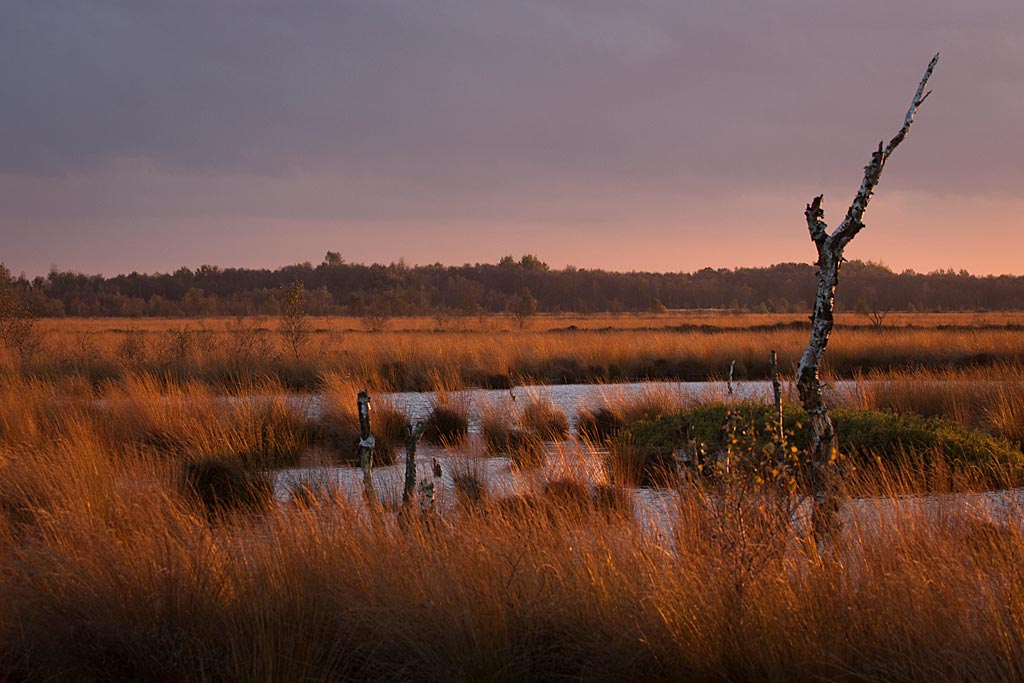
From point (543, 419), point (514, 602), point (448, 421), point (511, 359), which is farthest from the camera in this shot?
point (511, 359)

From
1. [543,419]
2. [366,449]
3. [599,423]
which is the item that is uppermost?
[366,449]

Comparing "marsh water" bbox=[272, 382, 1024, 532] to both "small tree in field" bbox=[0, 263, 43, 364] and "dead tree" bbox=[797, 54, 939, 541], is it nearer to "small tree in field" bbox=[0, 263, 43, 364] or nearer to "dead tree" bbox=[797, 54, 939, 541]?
"dead tree" bbox=[797, 54, 939, 541]

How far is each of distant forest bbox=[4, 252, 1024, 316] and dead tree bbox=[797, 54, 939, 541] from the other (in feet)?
233

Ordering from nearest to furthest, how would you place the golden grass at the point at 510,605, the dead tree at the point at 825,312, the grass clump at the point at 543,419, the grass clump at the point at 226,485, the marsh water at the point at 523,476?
the golden grass at the point at 510,605 → the dead tree at the point at 825,312 → the marsh water at the point at 523,476 → the grass clump at the point at 226,485 → the grass clump at the point at 543,419

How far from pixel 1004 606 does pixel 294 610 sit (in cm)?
299

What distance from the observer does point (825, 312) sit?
435 centimetres

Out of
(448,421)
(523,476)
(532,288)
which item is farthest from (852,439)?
(532,288)

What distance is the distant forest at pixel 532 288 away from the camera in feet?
271

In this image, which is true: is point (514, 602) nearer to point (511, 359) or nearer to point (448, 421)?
point (448, 421)

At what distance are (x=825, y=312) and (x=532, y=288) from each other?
87405mm

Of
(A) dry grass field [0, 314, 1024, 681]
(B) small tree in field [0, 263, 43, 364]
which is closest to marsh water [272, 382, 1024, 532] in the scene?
(A) dry grass field [0, 314, 1024, 681]

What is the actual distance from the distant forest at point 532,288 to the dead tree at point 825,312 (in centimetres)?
7116

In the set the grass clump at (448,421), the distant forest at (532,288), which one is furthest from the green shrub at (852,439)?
the distant forest at (532,288)

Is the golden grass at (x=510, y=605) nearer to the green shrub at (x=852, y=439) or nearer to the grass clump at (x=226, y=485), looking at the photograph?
the grass clump at (x=226, y=485)
